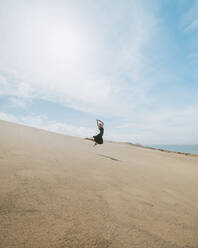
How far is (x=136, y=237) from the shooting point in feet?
4.33

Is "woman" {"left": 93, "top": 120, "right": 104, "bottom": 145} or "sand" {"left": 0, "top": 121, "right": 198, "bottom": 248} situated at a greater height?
"woman" {"left": 93, "top": 120, "right": 104, "bottom": 145}

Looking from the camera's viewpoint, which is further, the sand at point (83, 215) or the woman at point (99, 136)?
the woman at point (99, 136)

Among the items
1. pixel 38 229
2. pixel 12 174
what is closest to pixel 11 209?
pixel 38 229

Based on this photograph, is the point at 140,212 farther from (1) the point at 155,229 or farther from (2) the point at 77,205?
(2) the point at 77,205

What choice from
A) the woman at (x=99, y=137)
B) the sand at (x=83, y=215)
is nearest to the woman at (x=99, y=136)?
the woman at (x=99, y=137)

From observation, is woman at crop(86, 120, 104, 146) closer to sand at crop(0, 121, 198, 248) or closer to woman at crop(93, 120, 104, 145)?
woman at crop(93, 120, 104, 145)

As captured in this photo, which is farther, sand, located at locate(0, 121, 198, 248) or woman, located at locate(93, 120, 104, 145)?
woman, located at locate(93, 120, 104, 145)

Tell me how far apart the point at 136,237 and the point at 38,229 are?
0.84 metres

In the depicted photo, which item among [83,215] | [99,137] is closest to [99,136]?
[99,137]

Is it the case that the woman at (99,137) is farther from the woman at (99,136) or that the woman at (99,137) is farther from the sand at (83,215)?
the sand at (83,215)

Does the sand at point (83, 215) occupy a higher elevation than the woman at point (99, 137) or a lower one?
lower

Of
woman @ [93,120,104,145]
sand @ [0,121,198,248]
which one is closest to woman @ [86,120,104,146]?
woman @ [93,120,104,145]

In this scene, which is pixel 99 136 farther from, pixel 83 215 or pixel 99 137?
pixel 83 215

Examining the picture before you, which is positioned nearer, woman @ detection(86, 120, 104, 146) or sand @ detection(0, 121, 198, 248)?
sand @ detection(0, 121, 198, 248)
